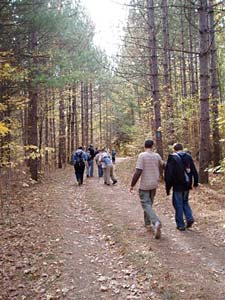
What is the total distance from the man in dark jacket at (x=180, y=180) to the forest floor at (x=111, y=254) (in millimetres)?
332

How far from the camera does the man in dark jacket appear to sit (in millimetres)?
6980

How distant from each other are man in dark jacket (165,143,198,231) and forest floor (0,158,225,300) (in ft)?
1.09

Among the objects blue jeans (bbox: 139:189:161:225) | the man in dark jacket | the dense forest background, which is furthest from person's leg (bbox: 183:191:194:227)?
the dense forest background

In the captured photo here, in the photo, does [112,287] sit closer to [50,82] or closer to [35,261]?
[35,261]

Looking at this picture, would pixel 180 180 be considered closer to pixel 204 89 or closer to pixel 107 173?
pixel 204 89

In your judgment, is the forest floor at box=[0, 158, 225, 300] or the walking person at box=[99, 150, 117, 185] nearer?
the forest floor at box=[0, 158, 225, 300]

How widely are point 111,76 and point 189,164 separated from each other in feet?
116

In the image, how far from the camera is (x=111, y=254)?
619 cm

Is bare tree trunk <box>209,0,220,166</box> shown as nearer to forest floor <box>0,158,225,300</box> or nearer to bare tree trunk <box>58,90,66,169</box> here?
forest floor <box>0,158,225,300</box>

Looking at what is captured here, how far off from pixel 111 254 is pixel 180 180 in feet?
6.86

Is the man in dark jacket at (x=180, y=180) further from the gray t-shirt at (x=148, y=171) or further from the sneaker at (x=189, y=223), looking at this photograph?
the gray t-shirt at (x=148, y=171)

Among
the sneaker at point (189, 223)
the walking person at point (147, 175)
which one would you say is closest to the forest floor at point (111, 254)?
the sneaker at point (189, 223)

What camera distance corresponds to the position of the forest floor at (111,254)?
15.8 ft

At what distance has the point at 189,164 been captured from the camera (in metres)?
7.12
